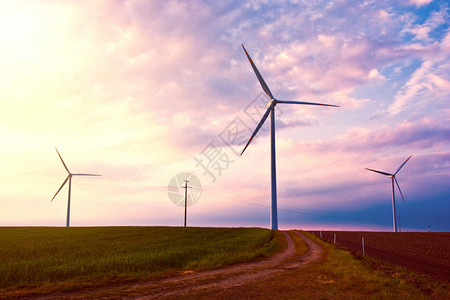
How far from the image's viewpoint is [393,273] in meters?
25.3

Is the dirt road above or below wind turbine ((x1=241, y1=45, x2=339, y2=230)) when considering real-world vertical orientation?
below

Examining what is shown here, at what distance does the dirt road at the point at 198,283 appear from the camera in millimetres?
18562

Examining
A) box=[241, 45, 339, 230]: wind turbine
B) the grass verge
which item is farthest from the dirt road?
box=[241, 45, 339, 230]: wind turbine

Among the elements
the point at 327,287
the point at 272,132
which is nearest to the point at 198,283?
the point at 327,287

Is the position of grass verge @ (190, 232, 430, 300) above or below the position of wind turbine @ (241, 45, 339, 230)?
below

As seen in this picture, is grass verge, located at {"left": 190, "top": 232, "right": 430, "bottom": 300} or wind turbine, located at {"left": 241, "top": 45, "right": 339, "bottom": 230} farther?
wind turbine, located at {"left": 241, "top": 45, "right": 339, "bottom": 230}

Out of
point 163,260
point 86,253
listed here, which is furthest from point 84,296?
point 86,253

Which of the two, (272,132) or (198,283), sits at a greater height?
(272,132)

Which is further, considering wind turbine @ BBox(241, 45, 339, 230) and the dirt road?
wind turbine @ BBox(241, 45, 339, 230)

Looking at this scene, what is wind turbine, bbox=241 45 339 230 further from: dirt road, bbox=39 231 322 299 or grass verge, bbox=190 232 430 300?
grass verge, bbox=190 232 430 300

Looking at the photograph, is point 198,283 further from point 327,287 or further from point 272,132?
point 272,132

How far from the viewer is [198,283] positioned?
71.7 ft

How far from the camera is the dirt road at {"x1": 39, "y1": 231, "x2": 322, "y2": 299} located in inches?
731

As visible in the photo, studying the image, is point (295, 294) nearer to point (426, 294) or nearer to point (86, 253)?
point (426, 294)
